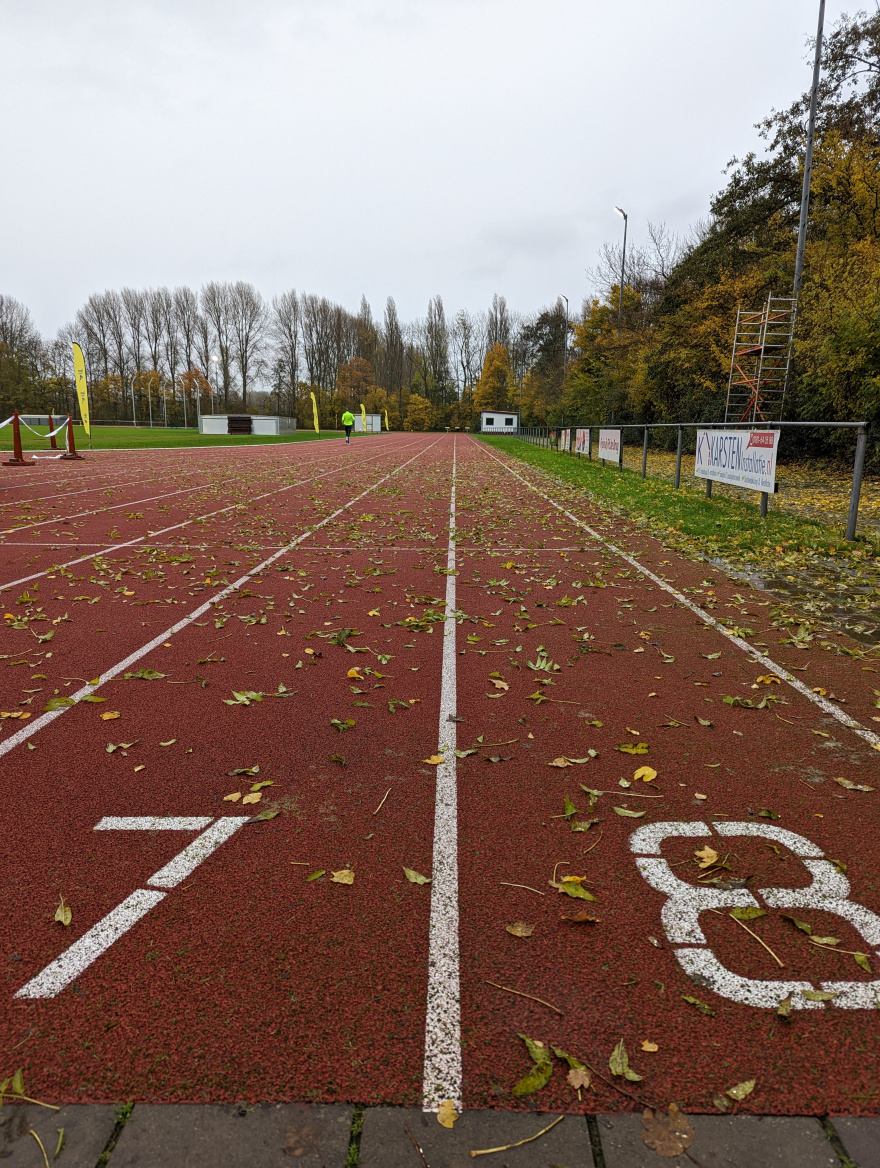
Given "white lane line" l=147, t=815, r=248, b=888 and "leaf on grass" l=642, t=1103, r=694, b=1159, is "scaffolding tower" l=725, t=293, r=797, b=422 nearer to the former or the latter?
"white lane line" l=147, t=815, r=248, b=888

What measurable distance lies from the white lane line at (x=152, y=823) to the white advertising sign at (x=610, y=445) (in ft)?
63.5

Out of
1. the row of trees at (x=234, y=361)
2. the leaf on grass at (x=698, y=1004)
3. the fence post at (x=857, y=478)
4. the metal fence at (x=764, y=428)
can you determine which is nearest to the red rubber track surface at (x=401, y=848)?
the leaf on grass at (x=698, y=1004)

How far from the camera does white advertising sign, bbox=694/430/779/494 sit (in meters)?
10.9

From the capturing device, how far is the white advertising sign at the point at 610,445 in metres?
21.5

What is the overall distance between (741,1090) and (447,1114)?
33.5 inches

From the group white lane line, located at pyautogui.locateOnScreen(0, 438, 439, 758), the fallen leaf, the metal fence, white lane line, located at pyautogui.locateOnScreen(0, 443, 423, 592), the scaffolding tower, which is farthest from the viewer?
the scaffolding tower

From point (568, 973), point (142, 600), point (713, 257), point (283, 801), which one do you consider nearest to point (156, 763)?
point (283, 801)

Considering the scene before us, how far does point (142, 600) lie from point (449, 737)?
439 centimetres

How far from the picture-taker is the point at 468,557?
31.7 ft

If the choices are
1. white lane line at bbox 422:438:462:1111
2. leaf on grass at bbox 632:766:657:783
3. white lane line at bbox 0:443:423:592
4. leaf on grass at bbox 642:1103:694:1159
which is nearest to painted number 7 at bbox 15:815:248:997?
white lane line at bbox 422:438:462:1111

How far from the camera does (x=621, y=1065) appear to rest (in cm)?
210

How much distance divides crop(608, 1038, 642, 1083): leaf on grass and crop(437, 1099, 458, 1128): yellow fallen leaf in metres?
0.49

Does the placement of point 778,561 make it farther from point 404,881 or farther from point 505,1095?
point 505,1095

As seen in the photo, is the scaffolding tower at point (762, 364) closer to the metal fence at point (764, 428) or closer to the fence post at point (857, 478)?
the metal fence at point (764, 428)
